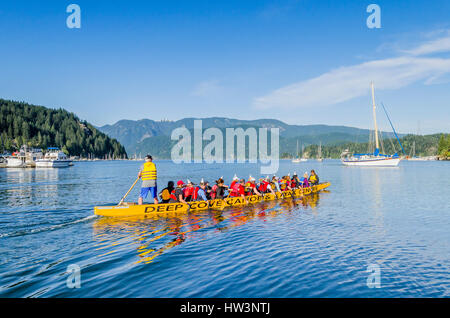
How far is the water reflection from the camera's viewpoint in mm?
13922

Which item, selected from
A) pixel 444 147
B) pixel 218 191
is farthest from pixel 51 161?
pixel 444 147

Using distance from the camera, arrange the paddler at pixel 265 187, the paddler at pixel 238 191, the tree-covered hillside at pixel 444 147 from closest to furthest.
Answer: the paddler at pixel 238 191
the paddler at pixel 265 187
the tree-covered hillside at pixel 444 147

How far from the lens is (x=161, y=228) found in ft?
57.6

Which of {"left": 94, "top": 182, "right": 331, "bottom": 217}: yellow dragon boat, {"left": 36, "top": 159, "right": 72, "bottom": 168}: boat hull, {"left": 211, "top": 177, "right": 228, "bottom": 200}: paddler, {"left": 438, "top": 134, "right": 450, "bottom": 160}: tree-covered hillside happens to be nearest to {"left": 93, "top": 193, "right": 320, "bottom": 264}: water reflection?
{"left": 94, "top": 182, "right": 331, "bottom": 217}: yellow dragon boat

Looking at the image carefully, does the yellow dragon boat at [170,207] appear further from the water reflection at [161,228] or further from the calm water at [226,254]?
the calm water at [226,254]

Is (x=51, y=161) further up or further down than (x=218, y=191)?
further up

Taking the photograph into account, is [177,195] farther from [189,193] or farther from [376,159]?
[376,159]

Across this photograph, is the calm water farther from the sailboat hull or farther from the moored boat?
the moored boat

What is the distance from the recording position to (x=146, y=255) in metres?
12.8

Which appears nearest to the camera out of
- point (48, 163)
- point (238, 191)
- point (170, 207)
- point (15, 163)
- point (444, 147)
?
point (170, 207)

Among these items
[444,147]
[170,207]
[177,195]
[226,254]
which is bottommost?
[226,254]

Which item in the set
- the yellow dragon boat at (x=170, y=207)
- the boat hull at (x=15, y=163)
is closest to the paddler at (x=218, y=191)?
the yellow dragon boat at (x=170, y=207)

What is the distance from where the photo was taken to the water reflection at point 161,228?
13.9 m
